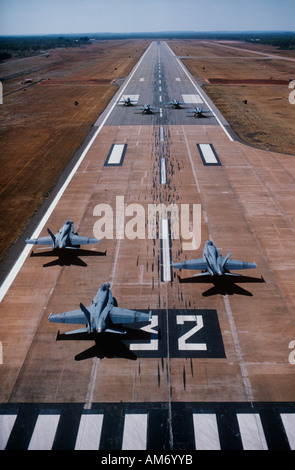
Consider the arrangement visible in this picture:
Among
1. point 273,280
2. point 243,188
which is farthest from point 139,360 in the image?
point 243,188

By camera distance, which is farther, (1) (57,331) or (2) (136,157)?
(2) (136,157)

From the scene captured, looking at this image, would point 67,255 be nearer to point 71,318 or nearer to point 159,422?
point 71,318

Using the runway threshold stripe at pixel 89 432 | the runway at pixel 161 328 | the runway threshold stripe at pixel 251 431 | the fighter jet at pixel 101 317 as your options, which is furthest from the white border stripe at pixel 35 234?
the runway threshold stripe at pixel 251 431

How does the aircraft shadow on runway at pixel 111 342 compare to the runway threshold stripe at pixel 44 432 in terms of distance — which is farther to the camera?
the aircraft shadow on runway at pixel 111 342

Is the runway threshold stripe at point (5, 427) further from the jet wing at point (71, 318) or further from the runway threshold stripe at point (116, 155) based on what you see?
the runway threshold stripe at point (116, 155)

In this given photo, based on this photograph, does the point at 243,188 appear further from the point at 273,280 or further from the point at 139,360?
the point at 139,360

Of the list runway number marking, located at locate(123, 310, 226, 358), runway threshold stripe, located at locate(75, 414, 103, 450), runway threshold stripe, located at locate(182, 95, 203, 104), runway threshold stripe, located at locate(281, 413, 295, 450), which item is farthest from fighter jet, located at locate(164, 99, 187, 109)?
runway threshold stripe, located at locate(75, 414, 103, 450)
